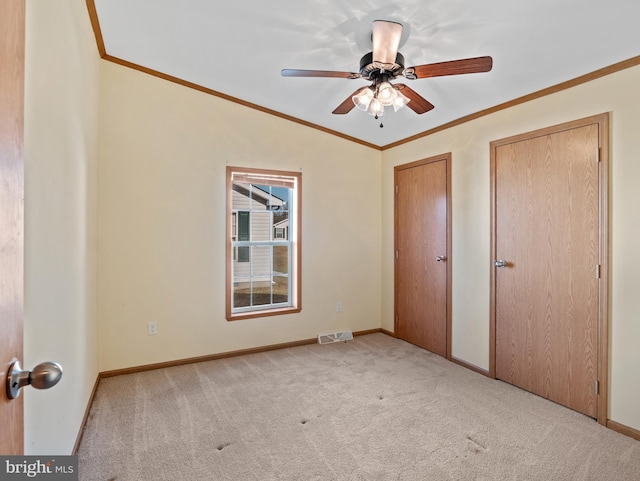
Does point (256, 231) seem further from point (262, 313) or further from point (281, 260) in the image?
point (262, 313)

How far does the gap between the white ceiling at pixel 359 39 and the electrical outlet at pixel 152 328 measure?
94.2 inches

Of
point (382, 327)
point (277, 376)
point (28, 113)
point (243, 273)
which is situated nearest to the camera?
point (28, 113)

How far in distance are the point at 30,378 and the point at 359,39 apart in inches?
Result: 100

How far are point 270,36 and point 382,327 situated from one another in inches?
141

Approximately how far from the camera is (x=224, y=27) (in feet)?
7.95

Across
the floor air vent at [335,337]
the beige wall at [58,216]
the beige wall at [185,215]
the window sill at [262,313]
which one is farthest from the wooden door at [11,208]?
the floor air vent at [335,337]

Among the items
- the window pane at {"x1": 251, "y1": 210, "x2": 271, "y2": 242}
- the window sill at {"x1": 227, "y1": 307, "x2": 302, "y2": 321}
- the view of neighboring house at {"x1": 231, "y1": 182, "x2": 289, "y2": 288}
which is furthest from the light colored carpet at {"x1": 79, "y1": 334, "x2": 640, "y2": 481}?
the window pane at {"x1": 251, "y1": 210, "x2": 271, "y2": 242}

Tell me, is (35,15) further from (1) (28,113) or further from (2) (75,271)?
(2) (75,271)

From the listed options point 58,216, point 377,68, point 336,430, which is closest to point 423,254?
point 336,430

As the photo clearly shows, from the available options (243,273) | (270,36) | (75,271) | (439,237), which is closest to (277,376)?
(243,273)

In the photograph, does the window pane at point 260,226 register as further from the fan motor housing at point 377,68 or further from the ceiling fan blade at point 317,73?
the fan motor housing at point 377,68

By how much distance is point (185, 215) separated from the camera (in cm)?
339

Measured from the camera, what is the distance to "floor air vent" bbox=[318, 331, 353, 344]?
13.5 feet

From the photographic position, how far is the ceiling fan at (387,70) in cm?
189
